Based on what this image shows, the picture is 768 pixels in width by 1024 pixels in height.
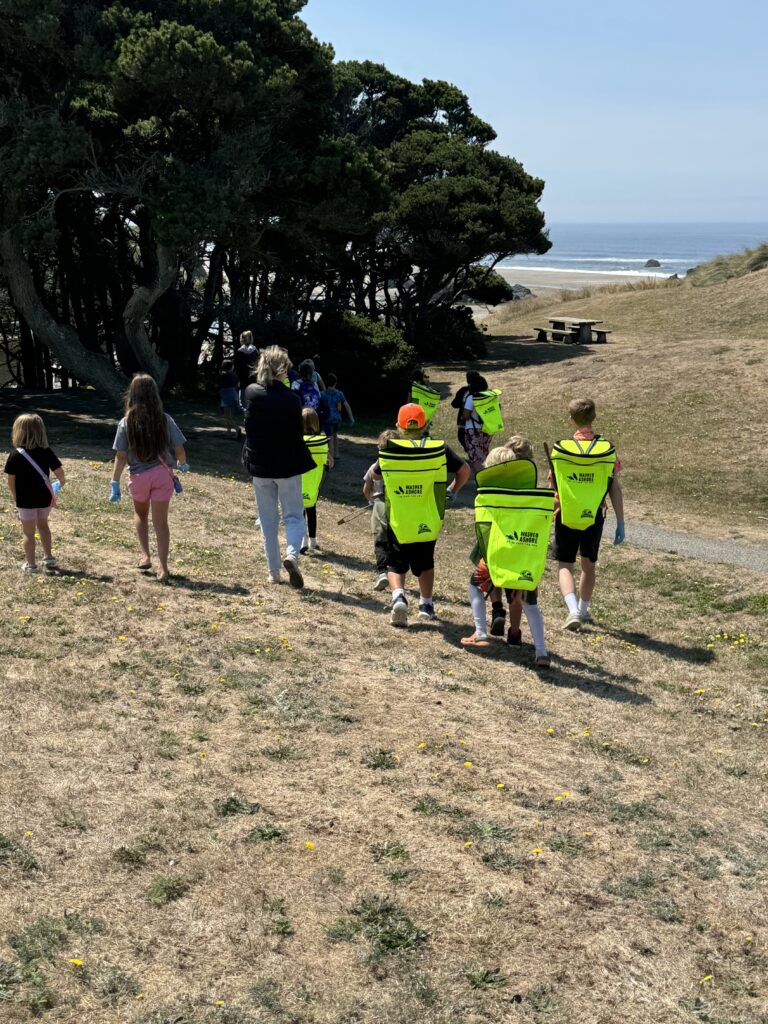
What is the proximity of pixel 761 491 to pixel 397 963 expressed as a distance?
51.0ft

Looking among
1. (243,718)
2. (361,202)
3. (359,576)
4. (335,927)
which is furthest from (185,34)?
(335,927)

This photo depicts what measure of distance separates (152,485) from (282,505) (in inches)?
45.8

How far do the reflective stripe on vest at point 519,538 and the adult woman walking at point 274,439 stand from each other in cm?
204

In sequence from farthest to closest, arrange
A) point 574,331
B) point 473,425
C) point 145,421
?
point 574,331 → point 473,425 → point 145,421

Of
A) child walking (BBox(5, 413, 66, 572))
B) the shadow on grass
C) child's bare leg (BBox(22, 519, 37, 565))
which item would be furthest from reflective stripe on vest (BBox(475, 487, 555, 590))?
child's bare leg (BBox(22, 519, 37, 565))

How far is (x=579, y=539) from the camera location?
31.6 ft

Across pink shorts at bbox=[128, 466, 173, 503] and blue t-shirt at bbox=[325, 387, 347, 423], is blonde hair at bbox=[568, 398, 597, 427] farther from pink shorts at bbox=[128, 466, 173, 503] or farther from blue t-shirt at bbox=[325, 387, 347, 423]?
blue t-shirt at bbox=[325, 387, 347, 423]

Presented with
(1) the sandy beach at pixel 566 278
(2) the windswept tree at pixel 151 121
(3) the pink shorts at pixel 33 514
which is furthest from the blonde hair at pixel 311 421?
(1) the sandy beach at pixel 566 278

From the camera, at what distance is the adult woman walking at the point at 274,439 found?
9250 mm

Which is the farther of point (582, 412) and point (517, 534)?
point (582, 412)

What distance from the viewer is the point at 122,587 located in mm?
9133

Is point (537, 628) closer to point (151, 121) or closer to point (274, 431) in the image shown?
point (274, 431)

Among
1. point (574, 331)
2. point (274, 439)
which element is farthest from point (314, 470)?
point (574, 331)

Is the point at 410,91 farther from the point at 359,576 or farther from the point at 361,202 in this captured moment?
the point at 359,576
